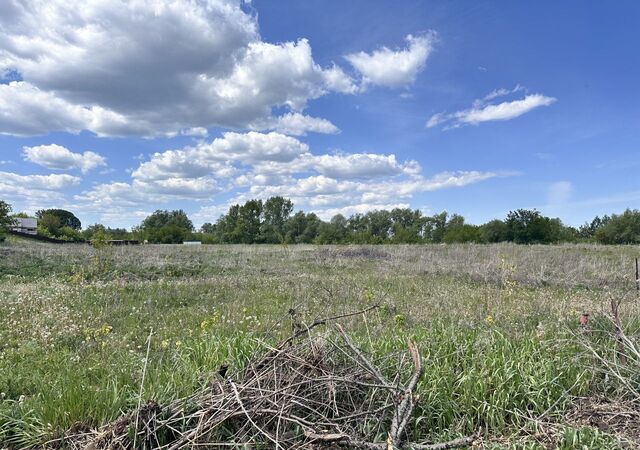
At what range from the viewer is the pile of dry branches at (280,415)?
8.70ft

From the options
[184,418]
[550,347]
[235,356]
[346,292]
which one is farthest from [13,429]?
[346,292]

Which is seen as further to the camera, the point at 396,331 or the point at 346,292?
the point at 346,292

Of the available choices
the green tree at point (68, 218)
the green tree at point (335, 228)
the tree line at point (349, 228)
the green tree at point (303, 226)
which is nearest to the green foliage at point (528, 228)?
the tree line at point (349, 228)

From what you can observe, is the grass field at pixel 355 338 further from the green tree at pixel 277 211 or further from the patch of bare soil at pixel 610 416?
the green tree at pixel 277 211

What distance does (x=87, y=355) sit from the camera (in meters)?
5.20

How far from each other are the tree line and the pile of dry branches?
43924 mm

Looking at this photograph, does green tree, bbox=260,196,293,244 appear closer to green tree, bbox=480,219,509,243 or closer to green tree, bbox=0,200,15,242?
green tree, bbox=480,219,509,243

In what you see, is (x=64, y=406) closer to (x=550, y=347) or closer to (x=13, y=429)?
(x=13, y=429)

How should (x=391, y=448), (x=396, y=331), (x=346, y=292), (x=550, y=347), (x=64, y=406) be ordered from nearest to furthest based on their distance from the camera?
(x=391, y=448) → (x=64, y=406) → (x=550, y=347) → (x=396, y=331) → (x=346, y=292)

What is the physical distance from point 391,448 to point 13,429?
2.69m

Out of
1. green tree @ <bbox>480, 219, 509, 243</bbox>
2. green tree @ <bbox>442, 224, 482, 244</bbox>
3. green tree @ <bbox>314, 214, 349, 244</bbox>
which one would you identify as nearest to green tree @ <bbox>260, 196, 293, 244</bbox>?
green tree @ <bbox>314, 214, 349, 244</bbox>

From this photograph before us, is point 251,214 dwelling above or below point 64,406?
above

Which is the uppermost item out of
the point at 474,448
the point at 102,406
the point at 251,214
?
the point at 251,214

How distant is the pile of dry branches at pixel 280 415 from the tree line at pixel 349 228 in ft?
144
